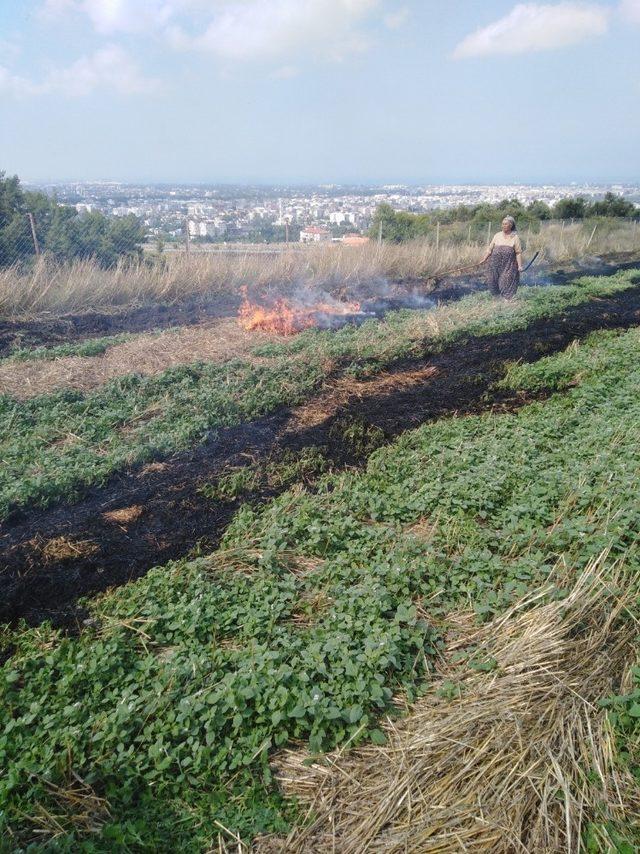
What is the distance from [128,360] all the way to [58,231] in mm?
8633

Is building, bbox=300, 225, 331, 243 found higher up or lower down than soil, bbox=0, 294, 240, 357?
higher up

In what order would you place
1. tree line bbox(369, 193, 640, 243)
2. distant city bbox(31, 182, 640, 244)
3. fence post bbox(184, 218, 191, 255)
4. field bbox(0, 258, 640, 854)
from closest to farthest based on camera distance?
field bbox(0, 258, 640, 854) → fence post bbox(184, 218, 191, 255) → distant city bbox(31, 182, 640, 244) → tree line bbox(369, 193, 640, 243)

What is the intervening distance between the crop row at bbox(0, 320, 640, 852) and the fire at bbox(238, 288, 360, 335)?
5.17 m

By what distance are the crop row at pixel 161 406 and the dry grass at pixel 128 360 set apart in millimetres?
398

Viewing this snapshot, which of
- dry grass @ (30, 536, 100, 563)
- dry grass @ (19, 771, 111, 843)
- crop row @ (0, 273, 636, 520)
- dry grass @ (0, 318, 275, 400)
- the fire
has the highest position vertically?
the fire

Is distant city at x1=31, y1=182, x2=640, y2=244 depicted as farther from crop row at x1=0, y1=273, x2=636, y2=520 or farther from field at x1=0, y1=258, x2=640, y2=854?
field at x1=0, y1=258, x2=640, y2=854

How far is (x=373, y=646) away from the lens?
9.53ft

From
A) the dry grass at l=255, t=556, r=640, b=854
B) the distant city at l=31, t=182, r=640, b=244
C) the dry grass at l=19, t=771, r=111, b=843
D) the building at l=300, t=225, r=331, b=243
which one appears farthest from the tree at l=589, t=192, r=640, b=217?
the dry grass at l=19, t=771, r=111, b=843

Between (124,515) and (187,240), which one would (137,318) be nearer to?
(187,240)

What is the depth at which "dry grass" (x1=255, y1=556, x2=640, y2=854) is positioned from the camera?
2.18 m

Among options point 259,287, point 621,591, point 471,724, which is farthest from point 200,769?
point 259,287

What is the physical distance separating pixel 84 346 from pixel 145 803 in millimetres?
A: 7199

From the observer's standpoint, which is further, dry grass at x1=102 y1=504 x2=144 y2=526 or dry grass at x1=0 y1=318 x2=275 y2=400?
dry grass at x1=0 y1=318 x2=275 y2=400

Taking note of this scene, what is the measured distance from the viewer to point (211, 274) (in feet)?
45.9
